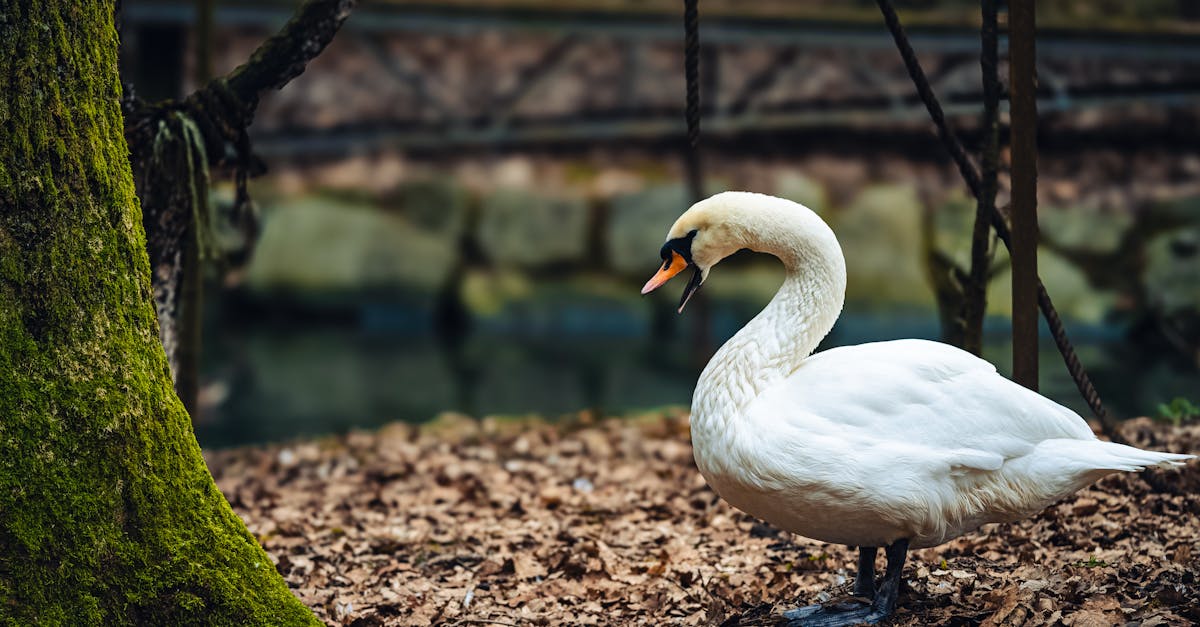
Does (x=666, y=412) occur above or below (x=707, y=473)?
below

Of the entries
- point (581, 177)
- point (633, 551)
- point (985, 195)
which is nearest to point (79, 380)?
point (633, 551)

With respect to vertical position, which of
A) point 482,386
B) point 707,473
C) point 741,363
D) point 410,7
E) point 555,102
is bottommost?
point 482,386

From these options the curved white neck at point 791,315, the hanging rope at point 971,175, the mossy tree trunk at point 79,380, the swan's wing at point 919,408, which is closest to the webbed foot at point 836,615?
the swan's wing at point 919,408

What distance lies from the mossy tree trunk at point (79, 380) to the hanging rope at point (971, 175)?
257 cm

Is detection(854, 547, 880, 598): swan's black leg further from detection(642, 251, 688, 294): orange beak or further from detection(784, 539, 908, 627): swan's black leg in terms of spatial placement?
detection(642, 251, 688, 294): orange beak

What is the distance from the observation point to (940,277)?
16.8 feet

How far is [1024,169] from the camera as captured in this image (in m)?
3.82

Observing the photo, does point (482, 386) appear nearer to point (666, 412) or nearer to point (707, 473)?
point (666, 412)

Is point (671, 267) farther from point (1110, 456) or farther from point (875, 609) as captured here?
point (1110, 456)

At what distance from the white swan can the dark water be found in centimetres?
543

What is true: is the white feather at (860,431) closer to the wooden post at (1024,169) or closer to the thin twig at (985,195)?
the wooden post at (1024,169)

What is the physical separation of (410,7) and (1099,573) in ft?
26.2

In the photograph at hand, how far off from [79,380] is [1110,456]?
2695 mm

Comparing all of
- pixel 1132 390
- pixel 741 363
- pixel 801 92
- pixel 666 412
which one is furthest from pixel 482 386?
pixel 741 363
